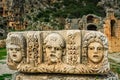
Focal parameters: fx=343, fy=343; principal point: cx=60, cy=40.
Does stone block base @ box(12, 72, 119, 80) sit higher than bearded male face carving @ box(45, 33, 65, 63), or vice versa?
bearded male face carving @ box(45, 33, 65, 63)

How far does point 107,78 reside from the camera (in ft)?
24.3

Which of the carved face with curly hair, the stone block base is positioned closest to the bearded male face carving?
the stone block base

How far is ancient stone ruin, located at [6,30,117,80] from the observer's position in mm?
7285

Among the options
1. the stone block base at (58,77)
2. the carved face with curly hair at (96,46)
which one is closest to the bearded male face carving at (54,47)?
the stone block base at (58,77)

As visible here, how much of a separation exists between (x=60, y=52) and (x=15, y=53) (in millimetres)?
1012

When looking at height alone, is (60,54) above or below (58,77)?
above

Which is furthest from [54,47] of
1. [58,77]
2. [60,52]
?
[58,77]

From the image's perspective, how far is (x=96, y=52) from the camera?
725 cm

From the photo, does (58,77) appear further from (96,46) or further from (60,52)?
(96,46)

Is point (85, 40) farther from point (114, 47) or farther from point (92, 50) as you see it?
point (114, 47)

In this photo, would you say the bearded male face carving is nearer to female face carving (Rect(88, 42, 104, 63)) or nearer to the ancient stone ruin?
the ancient stone ruin

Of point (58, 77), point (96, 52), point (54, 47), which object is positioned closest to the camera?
point (96, 52)

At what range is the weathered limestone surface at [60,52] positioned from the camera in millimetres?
7285

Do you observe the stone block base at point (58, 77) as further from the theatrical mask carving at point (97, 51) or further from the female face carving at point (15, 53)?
the female face carving at point (15, 53)
